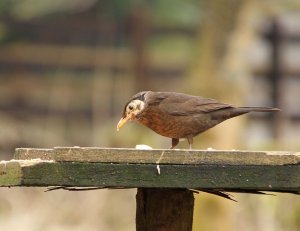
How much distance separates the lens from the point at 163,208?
398 centimetres

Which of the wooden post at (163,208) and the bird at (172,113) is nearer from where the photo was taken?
the wooden post at (163,208)

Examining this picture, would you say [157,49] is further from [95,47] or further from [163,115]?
[163,115]

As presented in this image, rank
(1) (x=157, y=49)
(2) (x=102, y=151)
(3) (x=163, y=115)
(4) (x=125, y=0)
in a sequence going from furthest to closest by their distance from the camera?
(1) (x=157, y=49) → (4) (x=125, y=0) → (3) (x=163, y=115) → (2) (x=102, y=151)

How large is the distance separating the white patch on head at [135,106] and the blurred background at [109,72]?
16.4ft

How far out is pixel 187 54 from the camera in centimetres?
1373

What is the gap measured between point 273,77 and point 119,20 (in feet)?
6.25

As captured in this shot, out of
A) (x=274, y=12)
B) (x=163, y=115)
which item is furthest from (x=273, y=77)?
(x=163, y=115)

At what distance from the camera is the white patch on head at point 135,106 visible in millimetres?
4801

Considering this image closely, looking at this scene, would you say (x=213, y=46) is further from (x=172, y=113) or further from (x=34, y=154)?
(x=34, y=154)

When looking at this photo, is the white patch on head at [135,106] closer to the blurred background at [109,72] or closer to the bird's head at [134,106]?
the bird's head at [134,106]

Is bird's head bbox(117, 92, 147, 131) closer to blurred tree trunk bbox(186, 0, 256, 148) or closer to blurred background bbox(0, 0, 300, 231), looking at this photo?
blurred tree trunk bbox(186, 0, 256, 148)

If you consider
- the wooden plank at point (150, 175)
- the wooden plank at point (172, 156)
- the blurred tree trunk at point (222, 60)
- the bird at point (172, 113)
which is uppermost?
the blurred tree trunk at point (222, 60)

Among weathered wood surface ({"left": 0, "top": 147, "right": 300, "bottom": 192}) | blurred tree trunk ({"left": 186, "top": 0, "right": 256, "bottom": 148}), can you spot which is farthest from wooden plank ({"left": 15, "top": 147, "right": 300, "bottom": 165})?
blurred tree trunk ({"left": 186, "top": 0, "right": 256, "bottom": 148})

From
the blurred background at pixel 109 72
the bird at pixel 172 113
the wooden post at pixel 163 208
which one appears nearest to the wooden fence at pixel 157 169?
the wooden post at pixel 163 208
